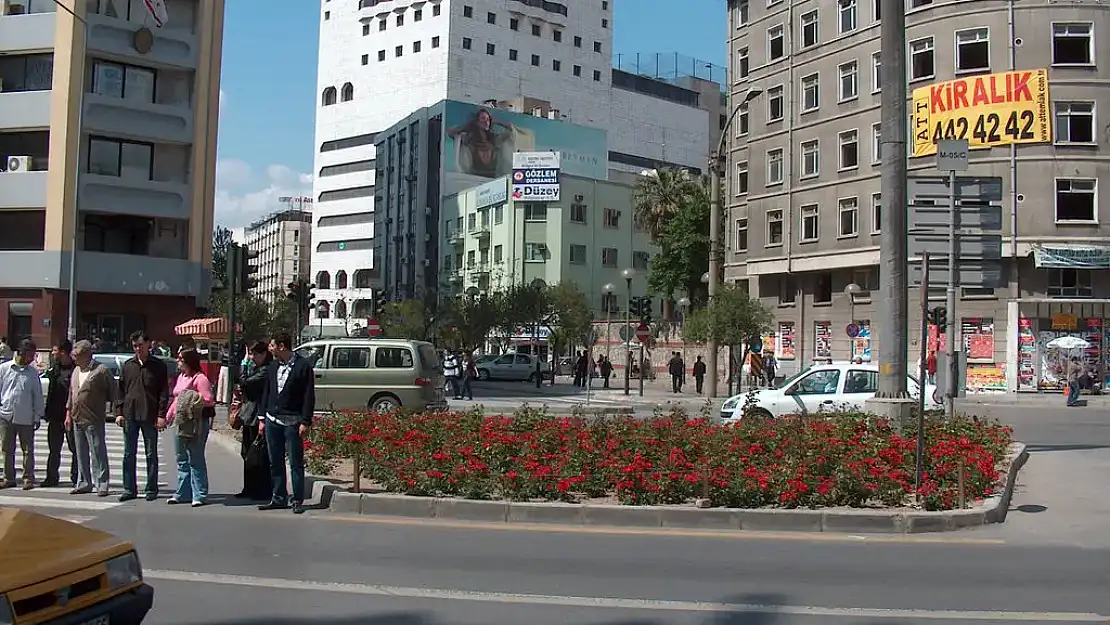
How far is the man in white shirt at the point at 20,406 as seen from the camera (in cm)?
1147

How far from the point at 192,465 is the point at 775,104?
4073 centimetres

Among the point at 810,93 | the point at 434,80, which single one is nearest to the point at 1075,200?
the point at 810,93

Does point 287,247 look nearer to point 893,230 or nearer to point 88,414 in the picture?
point 88,414

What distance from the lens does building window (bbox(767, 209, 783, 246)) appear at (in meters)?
45.8

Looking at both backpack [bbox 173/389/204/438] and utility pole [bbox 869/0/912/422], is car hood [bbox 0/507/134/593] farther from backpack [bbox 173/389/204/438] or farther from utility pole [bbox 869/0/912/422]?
utility pole [bbox 869/0/912/422]

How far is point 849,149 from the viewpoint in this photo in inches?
1665

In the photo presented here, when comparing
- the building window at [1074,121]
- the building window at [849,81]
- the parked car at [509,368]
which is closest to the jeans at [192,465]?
the building window at [1074,121]

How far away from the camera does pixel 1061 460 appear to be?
15.2 meters

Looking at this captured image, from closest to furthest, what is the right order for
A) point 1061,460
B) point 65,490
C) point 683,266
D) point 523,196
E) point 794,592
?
1. point 794,592
2. point 65,490
3. point 1061,460
4. point 683,266
5. point 523,196

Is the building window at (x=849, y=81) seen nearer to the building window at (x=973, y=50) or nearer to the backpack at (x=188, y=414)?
the building window at (x=973, y=50)

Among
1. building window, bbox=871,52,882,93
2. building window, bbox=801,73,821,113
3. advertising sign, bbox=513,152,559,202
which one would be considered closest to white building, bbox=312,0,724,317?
advertising sign, bbox=513,152,559,202

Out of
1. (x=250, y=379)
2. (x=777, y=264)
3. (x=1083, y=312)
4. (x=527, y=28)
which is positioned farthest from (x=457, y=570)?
(x=527, y=28)

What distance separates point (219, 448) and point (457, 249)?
63.0m

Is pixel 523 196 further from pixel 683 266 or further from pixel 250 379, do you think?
pixel 250 379
